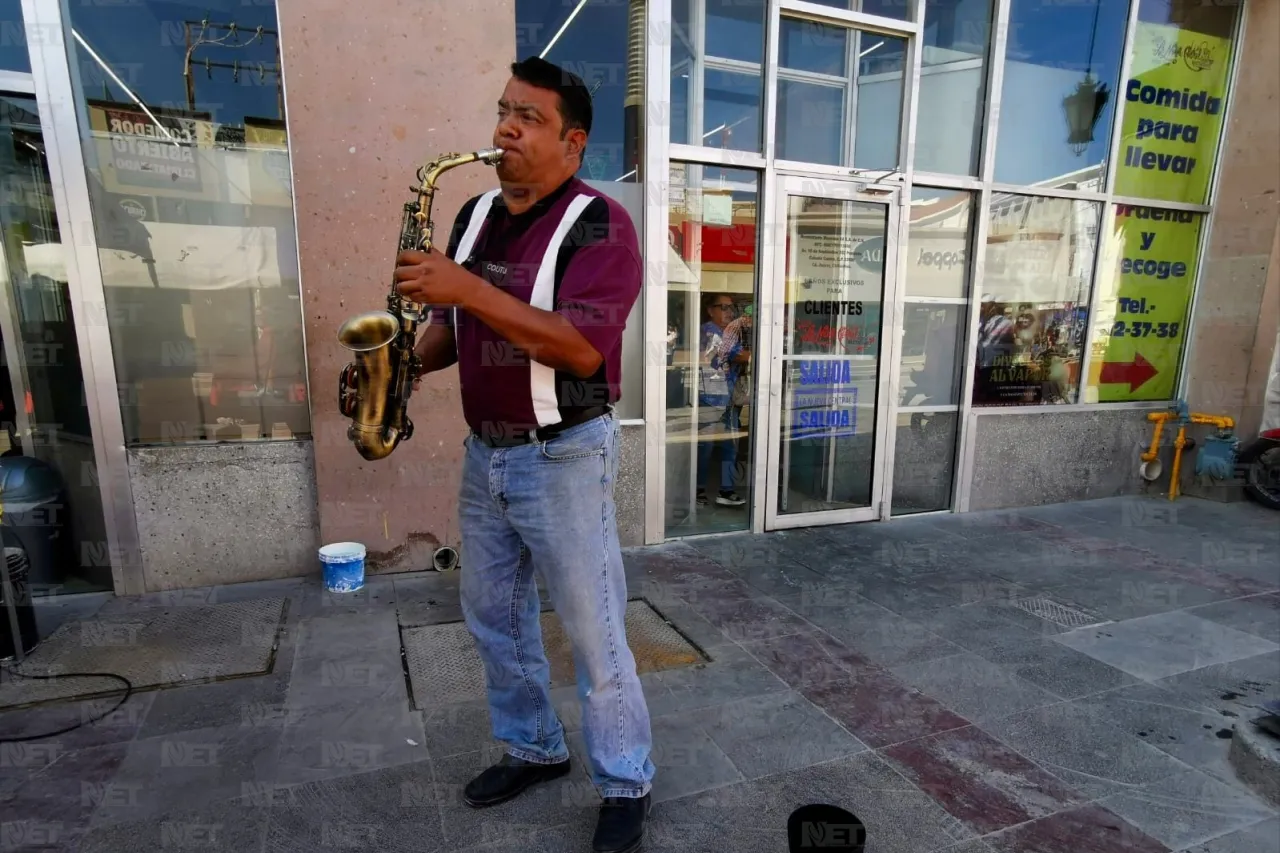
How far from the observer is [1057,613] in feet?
13.2

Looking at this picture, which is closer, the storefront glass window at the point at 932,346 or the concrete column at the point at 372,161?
the concrete column at the point at 372,161

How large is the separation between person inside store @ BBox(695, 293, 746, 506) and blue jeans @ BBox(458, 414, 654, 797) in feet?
10.4

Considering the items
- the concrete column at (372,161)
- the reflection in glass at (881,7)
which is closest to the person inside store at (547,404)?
the concrete column at (372,161)

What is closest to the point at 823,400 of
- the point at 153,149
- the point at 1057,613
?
the point at 1057,613

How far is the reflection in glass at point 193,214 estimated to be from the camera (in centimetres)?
388

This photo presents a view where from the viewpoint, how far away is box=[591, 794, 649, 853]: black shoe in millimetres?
2109

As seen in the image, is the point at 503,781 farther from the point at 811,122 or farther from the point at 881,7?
the point at 881,7

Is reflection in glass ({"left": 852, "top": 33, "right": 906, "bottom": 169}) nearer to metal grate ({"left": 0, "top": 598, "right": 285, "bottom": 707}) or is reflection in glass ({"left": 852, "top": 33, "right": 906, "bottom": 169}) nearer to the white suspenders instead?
the white suspenders

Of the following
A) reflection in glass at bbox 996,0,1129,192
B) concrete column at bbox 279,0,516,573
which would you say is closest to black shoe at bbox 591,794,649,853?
concrete column at bbox 279,0,516,573

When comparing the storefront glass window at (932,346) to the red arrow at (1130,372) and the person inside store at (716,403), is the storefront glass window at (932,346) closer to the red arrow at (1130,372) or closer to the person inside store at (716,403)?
the person inside store at (716,403)

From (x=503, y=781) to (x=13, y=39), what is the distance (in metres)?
4.46

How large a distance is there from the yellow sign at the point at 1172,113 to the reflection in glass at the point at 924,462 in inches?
110

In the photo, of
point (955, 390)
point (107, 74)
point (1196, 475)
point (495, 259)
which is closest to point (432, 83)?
point (107, 74)

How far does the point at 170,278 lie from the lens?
407cm
